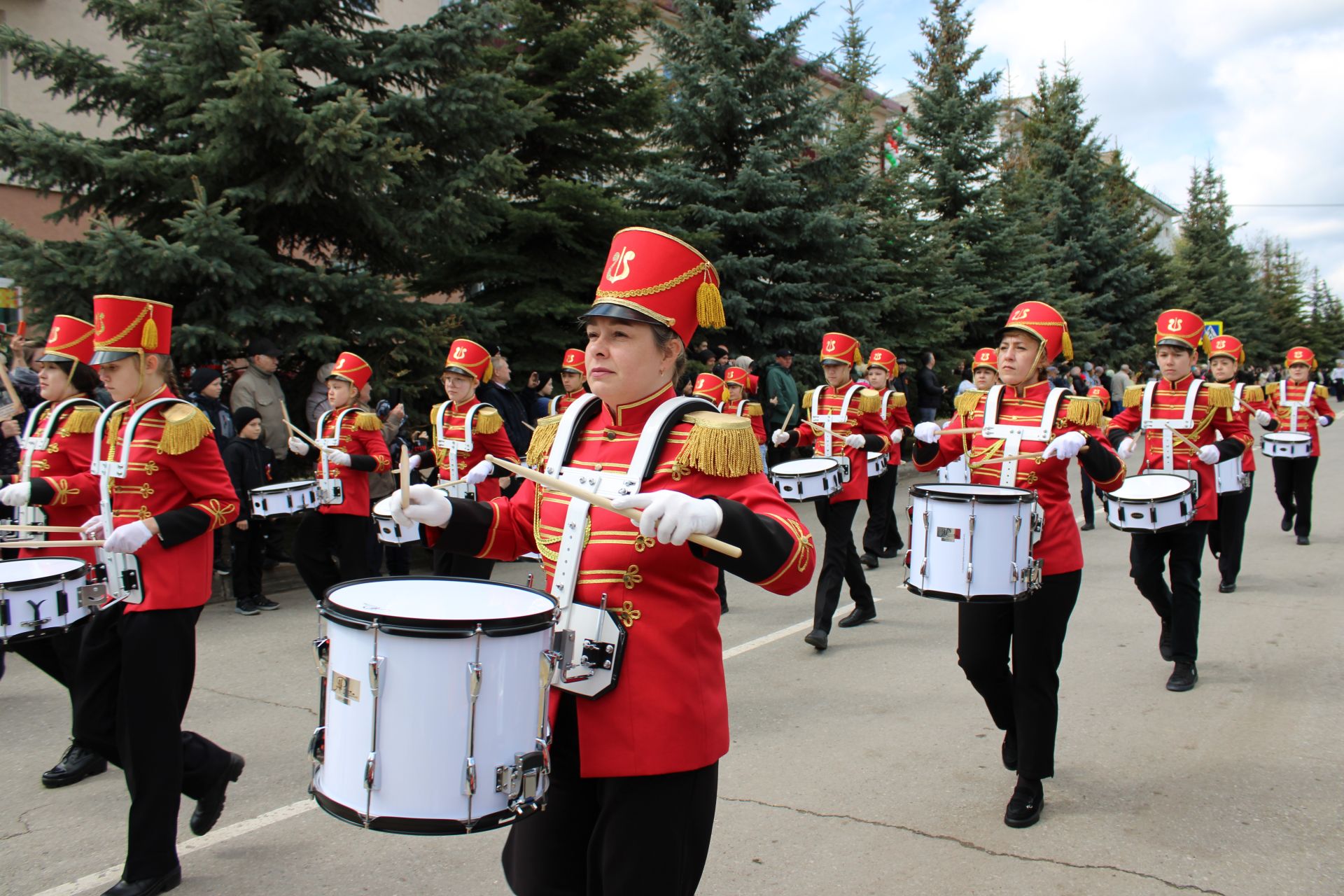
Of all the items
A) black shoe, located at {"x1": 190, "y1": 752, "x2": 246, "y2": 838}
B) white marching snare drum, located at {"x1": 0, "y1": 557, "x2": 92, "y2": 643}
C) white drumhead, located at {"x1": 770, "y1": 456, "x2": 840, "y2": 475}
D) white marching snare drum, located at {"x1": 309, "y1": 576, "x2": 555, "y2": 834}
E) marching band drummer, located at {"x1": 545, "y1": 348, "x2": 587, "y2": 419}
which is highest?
marching band drummer, located at {"x1": 545, "y1": 348, "x2": 587, "y2": 419}

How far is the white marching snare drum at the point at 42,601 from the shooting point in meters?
4.55

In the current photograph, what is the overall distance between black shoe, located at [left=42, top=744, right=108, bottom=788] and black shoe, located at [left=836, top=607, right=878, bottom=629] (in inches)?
201

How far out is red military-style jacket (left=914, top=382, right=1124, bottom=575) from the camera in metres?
4.62

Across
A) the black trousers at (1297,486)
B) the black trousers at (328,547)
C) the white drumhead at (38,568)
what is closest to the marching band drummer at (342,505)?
the black trousers at (328,547)

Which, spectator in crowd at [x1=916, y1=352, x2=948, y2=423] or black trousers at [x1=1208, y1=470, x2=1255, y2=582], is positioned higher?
spectator in crowd at [x1=916, y1=352, x2=948, y2=423]

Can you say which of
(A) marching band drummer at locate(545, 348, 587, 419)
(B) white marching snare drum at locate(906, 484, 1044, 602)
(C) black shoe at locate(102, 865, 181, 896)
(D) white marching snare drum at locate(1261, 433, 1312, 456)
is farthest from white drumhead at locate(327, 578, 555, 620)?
(D) white marching snare drum at locate(1261, 433, 1312, 456)

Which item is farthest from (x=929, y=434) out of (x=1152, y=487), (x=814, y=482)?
(x=814, y=482)

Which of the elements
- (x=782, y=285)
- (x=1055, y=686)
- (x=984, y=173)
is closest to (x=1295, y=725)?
(x=1055, y=686)

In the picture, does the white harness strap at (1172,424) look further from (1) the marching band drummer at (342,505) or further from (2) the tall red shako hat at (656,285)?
(1) the marching band drummer at (342,505)

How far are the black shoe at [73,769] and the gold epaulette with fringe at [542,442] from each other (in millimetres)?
3438

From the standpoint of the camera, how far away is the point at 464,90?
450 inches

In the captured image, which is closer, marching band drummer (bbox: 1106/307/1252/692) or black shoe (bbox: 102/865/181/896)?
black shoe (bbox: 102/865/181/896)

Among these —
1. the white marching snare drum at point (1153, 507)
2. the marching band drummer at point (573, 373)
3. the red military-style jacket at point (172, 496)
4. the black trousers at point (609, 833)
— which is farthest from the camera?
the marching band drummer at point (573, 373)

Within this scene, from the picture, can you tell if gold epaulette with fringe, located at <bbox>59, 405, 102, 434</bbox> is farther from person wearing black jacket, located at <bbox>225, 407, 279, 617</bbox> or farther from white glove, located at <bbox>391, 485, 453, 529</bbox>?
white glove, located at <bbox>391, 485, 453, 529</bbox>
